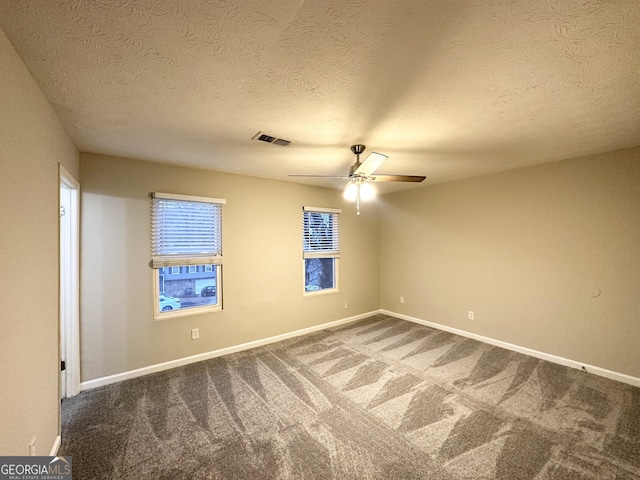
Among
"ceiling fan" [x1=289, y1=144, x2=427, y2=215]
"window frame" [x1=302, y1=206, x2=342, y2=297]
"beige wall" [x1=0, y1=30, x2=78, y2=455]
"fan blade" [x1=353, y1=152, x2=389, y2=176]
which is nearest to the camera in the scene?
"beige wall" [x1=0, y1=30, x2=78, y2=455]

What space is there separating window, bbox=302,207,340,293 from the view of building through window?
4.89ft

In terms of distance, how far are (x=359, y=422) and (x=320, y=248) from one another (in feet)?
9.17

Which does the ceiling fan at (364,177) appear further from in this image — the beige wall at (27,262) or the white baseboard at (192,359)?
the white baseboard at (192,359)

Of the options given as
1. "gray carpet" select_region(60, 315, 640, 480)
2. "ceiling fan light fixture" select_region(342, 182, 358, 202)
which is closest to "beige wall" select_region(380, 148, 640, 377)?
"gray carpet" select_region(60, 315, 640, 480)

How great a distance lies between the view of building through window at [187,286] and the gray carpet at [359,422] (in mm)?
771

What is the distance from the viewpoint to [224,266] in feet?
11.7

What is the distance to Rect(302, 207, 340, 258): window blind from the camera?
4.43 metres

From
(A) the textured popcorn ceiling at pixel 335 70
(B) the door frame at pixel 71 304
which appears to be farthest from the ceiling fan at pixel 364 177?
(B) the door frame at pixel 71 304

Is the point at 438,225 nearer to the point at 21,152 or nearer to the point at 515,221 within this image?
the point at 515,221

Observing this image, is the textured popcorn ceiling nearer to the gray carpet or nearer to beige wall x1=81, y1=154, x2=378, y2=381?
beige wall x1=81, y1=154, x2=378, y2=381

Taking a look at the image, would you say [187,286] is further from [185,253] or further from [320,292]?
[320,292]

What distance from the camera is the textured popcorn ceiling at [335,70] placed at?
1113 mm

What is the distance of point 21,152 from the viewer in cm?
139

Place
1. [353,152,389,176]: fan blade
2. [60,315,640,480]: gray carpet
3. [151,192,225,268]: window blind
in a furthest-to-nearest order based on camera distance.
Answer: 1. [151,192,225,268]: window blind
2. [353,152,389,176]: fan blade
3. [60,315,640,480]: gray carpet
